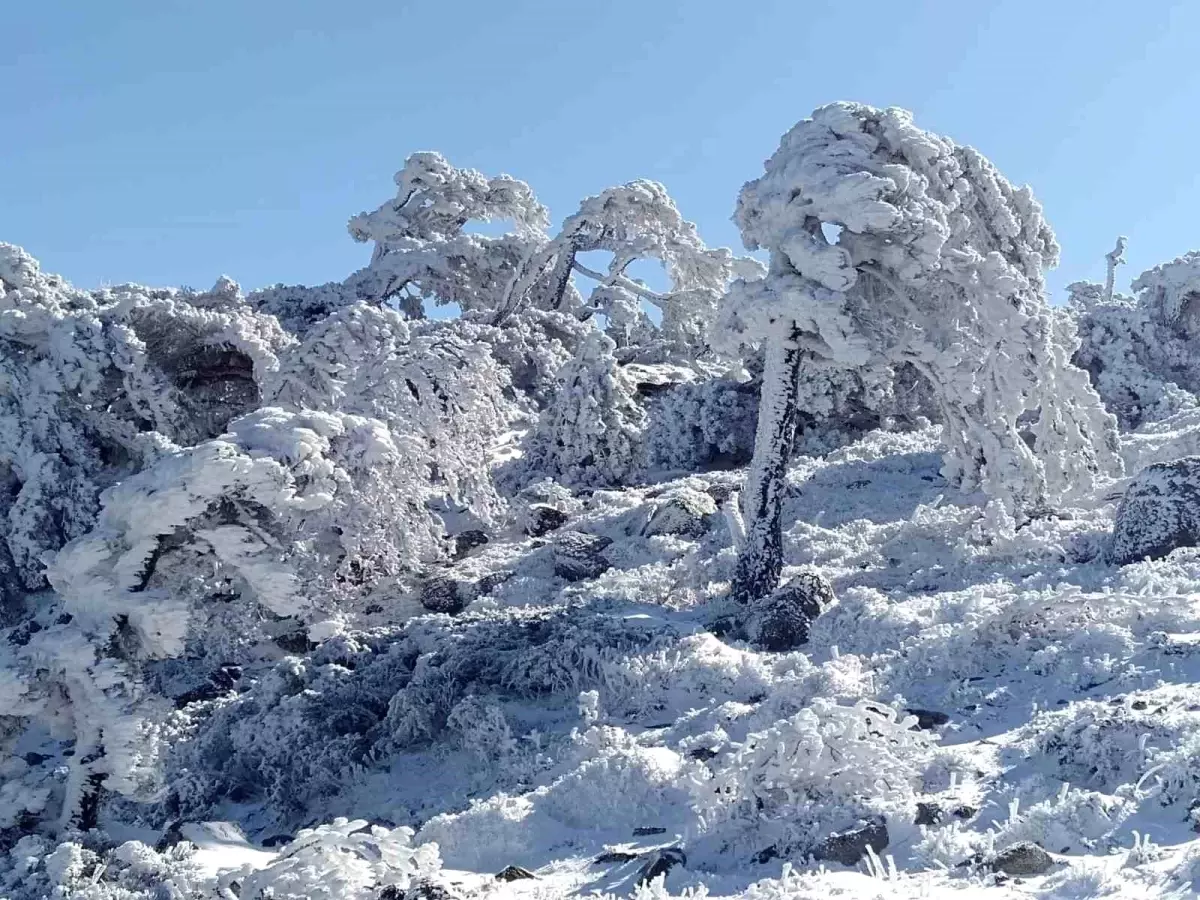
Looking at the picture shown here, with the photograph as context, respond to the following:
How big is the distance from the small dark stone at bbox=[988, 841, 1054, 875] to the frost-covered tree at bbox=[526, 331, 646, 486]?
14215mm

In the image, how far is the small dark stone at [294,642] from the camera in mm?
12648

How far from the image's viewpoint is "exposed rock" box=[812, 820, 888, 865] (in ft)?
20.3

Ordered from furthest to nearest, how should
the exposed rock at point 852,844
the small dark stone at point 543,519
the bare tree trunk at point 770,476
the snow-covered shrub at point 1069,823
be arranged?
the small dark stone at point 543,519 < the bare tree trunk at point 770,476 < the exposed rock at point 852,844 < the snow-covered shrub at point 1069,823

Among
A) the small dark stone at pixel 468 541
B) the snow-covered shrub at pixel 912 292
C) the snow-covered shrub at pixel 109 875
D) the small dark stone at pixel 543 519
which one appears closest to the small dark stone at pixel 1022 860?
the snow-covered shrub at pixel 109 875

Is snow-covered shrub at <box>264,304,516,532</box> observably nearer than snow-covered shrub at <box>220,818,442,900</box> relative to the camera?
No

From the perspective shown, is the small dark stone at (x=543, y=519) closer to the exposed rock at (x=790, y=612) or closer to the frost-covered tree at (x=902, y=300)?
the frost-covered tree at (x=902, y=300)

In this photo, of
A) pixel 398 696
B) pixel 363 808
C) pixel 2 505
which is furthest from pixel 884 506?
pixel 2 505

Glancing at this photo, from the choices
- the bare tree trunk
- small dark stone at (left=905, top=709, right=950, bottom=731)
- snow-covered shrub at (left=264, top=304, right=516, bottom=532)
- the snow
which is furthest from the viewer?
snow-covered shrub at (left=264, top=304, right=516, bottom=532)

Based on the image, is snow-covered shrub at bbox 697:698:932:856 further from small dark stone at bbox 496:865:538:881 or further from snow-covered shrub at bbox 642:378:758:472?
snow-covered shrub at bbox 642:378:758:472

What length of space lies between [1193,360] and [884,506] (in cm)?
1442

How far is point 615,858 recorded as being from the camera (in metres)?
6.90

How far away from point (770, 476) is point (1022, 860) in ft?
23.5

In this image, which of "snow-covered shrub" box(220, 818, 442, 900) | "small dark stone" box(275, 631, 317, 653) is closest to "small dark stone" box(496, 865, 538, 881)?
"snow-covered shrub" box(220, 818, 442, 900)

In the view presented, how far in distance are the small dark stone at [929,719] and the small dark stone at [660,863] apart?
8.22 ft
